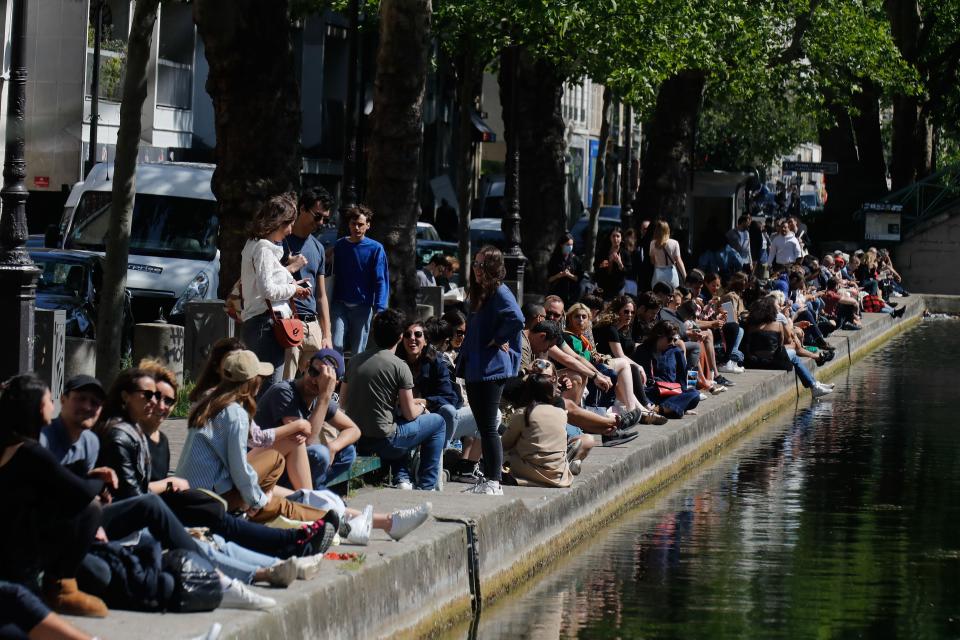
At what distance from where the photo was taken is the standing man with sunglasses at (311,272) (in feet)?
42.7

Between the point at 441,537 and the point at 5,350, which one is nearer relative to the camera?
the point at 441,537

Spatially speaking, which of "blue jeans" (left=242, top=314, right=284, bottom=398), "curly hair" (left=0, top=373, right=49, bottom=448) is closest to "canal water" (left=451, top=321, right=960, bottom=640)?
"blue jeans" (left=242, top=314, right=284, bottom=398)

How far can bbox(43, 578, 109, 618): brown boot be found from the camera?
745 cm

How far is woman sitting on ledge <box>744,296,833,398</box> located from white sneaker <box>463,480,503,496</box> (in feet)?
40.5

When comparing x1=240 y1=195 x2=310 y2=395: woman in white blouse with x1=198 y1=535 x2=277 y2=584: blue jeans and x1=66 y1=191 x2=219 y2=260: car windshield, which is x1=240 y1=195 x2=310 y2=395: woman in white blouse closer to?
x1=198 y1=535 x2=277 y2=584: blue jeans

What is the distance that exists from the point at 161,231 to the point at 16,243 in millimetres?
11843

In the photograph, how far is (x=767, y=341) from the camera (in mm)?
24297

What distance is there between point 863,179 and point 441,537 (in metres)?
44.3

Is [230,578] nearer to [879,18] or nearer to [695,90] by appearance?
[695,90]

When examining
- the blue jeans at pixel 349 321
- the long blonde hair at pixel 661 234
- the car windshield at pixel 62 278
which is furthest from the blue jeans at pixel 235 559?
the long blonde hair at pixel 661 234

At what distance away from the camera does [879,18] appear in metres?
46.7

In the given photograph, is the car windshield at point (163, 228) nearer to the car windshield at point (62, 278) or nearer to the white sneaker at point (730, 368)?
the car windshield at point (62, 278)

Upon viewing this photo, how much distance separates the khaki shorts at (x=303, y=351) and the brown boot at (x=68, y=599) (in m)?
5.04

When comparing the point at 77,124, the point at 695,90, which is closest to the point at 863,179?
the point at 695,90
